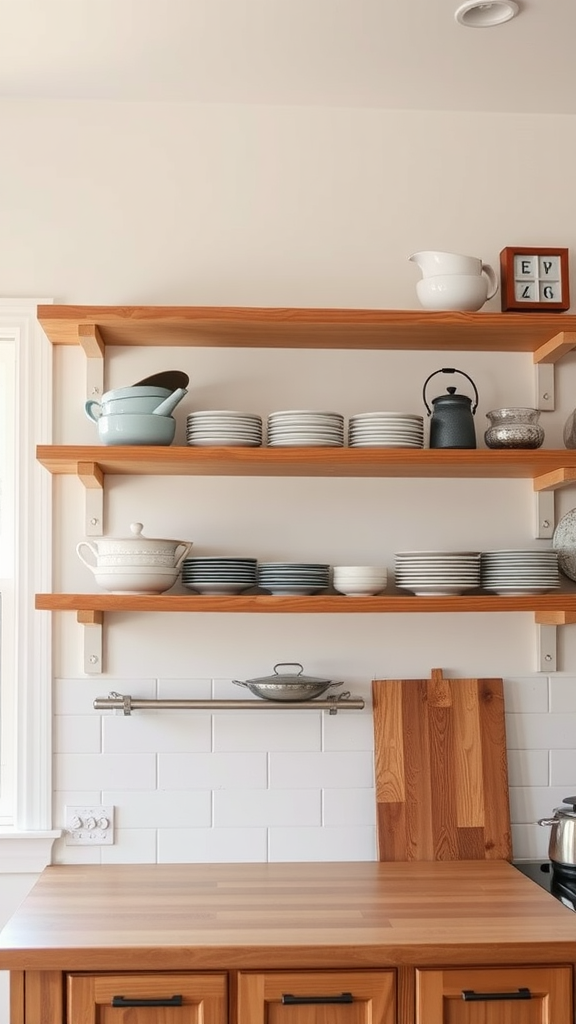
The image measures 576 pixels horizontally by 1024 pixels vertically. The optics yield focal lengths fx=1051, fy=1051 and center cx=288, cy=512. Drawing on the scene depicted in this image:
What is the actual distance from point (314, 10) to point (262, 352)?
2.73 feet

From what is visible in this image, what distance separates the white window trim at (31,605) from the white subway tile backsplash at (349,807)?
2.25ft

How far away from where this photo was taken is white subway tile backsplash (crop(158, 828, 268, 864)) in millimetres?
2664

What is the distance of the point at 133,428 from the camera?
97.7 inches

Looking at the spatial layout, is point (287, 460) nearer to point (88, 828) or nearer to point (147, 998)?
point (88, 828)

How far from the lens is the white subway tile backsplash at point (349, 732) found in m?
2.73

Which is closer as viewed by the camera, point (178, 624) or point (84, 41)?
point (84, 41)

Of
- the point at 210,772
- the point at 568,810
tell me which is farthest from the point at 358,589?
the point at 568,810

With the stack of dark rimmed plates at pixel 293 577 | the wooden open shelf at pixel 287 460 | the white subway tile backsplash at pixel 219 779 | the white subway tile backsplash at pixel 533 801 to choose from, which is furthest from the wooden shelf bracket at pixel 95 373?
the white subway tile backsplash at pixel 533 801

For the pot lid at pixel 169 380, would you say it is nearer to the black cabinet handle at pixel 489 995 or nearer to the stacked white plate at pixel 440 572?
the stacked white plate at pixel 440 572

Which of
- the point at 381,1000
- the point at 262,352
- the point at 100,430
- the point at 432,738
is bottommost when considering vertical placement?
the point at 381,1000

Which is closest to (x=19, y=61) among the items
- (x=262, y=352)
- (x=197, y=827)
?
(x=262, y=352)

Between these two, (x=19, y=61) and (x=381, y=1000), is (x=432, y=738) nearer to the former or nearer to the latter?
(x=381, y=1000)

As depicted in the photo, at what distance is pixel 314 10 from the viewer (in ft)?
7.57

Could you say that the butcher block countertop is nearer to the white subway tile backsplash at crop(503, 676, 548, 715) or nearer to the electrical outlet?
the electrical outlet
